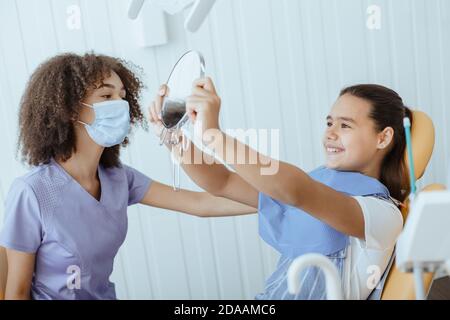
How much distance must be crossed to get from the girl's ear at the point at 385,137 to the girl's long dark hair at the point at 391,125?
1 cm

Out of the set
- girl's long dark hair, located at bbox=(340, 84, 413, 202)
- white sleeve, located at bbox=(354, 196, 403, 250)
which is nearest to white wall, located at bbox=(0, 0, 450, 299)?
girl's long dark hair, located at bbox=(340, 84, 413, 202)

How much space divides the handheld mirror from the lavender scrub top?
0.29 metres

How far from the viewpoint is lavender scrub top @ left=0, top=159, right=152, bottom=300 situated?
1435 millimetres

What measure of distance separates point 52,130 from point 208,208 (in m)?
0.47

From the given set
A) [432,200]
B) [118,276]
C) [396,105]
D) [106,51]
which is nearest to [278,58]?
[106,51]

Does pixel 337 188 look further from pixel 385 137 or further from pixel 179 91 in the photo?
pixel 179 91

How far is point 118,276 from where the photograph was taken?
87.0 inches

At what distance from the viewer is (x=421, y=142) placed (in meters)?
1.54

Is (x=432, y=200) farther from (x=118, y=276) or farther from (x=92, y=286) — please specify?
(x=118, y=276)

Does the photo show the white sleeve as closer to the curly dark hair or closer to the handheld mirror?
the handheld mirror

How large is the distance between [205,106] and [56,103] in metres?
0.57

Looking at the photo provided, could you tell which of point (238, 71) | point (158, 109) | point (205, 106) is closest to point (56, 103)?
point (158, 109)

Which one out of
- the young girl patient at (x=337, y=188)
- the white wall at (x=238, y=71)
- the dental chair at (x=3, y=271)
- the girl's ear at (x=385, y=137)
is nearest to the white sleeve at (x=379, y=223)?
the young girl patient at (x=337, y=188)

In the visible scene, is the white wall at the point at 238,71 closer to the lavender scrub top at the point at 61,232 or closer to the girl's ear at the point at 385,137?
the lavender scrub top at the point at 61,232
